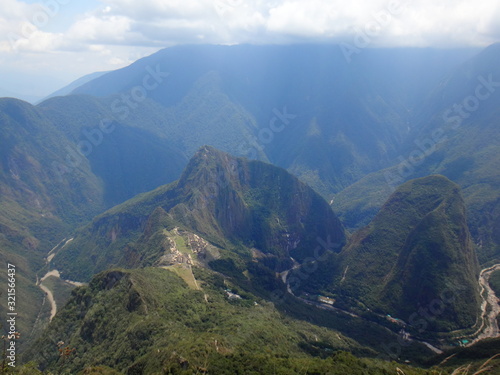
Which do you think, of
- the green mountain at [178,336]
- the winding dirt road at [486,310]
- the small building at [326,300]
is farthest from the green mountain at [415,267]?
the green mountain at [178,336]

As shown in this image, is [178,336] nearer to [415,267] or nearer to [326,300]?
→ [326,300]

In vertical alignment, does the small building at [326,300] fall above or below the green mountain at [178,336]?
below

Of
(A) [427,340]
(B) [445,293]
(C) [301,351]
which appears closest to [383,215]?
(B) [445,293]

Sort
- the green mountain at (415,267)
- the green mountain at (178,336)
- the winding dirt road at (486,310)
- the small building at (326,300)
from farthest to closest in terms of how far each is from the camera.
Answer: the small building at (326,300)
the green mountain at (415,267)
the winding dirt road at (486,310)
the green mountain at (178,336)

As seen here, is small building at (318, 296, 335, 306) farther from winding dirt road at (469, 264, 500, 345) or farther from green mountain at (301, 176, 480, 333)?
winding dirt road at (469, 264, 500, 345)

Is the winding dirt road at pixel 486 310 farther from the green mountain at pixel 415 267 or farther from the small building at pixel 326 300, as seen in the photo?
the small building at pixel 326 300

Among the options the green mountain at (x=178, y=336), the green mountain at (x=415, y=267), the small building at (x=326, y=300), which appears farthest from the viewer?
the small building at (x=326, y=300)

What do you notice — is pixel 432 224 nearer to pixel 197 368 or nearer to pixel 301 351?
pixel 301 351

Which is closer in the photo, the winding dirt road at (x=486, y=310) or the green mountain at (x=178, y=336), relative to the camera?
the green mountain at (x=178, y=336)
